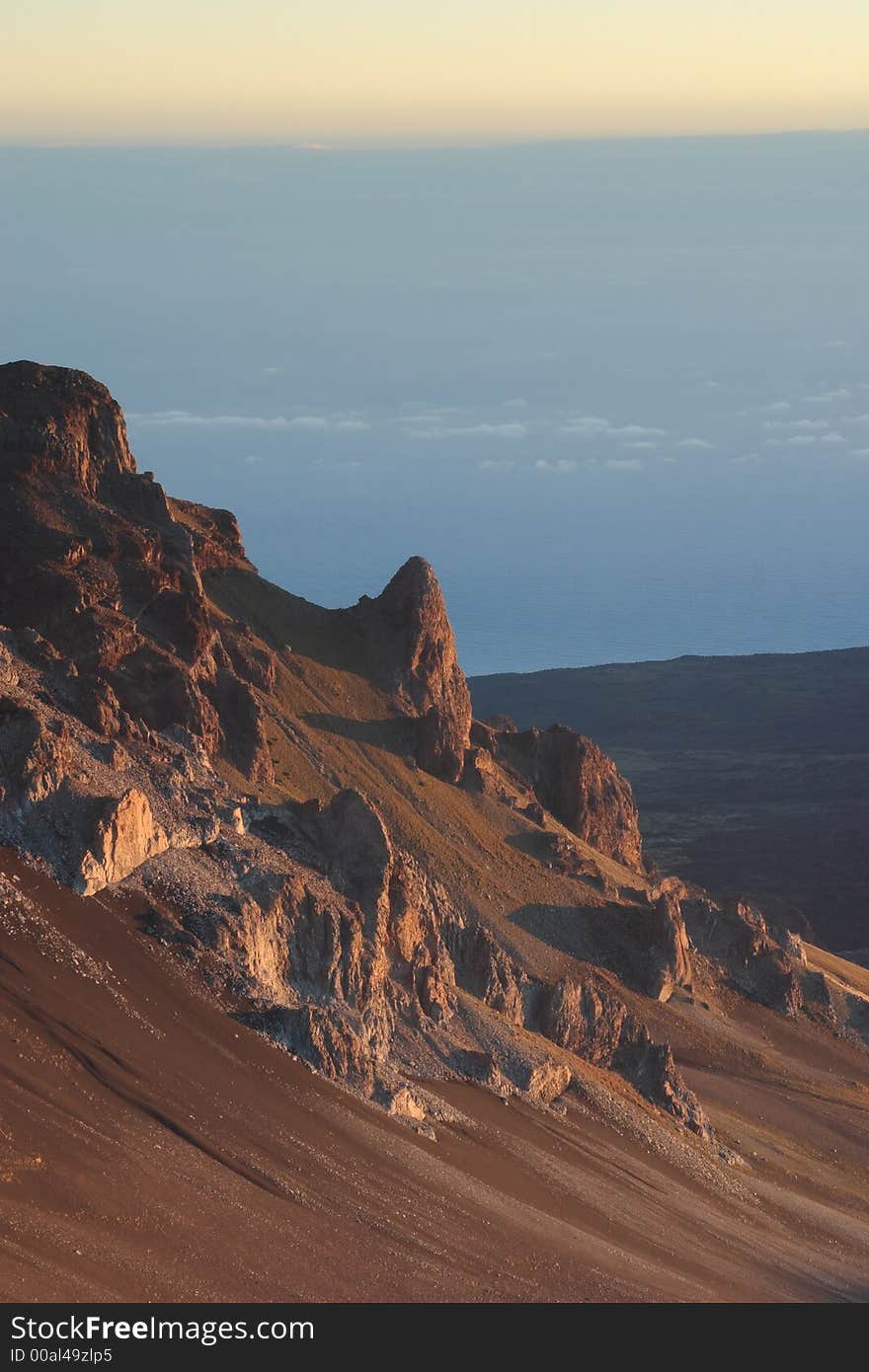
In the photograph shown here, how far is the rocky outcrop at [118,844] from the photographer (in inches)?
2416

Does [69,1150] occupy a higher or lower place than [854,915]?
lower

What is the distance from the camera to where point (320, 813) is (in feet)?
237

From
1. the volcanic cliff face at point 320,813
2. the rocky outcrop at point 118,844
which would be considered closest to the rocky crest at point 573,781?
Answer: the volcanic cliff face at point 320,813

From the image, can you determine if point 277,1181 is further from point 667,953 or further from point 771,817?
point 771,817

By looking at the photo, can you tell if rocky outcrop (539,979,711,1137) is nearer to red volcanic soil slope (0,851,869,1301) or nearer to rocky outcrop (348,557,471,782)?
red volcanic soil slope (0,851,869,1301)

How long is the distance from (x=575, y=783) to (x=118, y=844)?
105ft

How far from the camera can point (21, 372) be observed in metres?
75.2

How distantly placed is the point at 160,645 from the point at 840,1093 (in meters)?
27.3

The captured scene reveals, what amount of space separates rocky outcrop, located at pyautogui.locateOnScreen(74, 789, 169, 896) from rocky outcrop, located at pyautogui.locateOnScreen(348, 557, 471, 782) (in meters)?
20.6

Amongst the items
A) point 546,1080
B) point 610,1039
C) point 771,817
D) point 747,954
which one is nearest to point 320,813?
point 546,1080

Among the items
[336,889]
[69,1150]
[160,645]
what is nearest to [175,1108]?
[69,1150]

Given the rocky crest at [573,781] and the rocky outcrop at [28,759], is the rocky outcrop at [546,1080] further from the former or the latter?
the rocky crest at [573,781]

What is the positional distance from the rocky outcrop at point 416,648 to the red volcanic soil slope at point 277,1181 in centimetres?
1839
